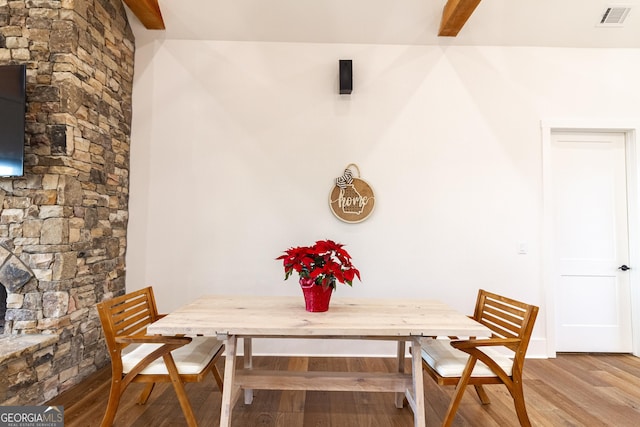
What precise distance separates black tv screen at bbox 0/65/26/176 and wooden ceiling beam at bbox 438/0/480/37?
327 cm

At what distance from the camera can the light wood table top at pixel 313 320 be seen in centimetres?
167

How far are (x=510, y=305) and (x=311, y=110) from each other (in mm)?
2332

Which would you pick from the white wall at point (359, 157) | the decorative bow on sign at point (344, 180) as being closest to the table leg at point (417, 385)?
the white wall at point (359, 157)

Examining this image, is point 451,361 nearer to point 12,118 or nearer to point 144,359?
point 144,359

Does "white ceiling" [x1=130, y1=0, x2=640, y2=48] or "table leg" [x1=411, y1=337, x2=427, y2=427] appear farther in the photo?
"white ceiling" [x1=130, y1=0, x2=640, y2=48]

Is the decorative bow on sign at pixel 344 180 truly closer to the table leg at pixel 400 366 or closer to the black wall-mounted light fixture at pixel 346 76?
the black wall-mounted light fixture at pixel 346 76

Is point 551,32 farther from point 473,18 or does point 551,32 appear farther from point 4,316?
point 4,316

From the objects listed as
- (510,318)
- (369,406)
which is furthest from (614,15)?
(369,406)

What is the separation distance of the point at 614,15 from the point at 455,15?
1.55m

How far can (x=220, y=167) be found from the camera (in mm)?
3189

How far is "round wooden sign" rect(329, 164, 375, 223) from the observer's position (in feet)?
10.3

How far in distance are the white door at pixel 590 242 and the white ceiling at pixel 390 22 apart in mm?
960

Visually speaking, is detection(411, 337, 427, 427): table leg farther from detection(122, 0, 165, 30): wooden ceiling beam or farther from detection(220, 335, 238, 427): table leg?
detection(122, 0, 165, 30): wooden ceiling beam

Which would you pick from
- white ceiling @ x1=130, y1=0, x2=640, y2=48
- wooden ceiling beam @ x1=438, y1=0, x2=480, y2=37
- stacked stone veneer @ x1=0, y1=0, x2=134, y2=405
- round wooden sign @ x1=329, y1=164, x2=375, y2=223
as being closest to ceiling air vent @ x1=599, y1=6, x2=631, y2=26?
white ceiling @ x1=130, y1=0, x2=640, y2=48
